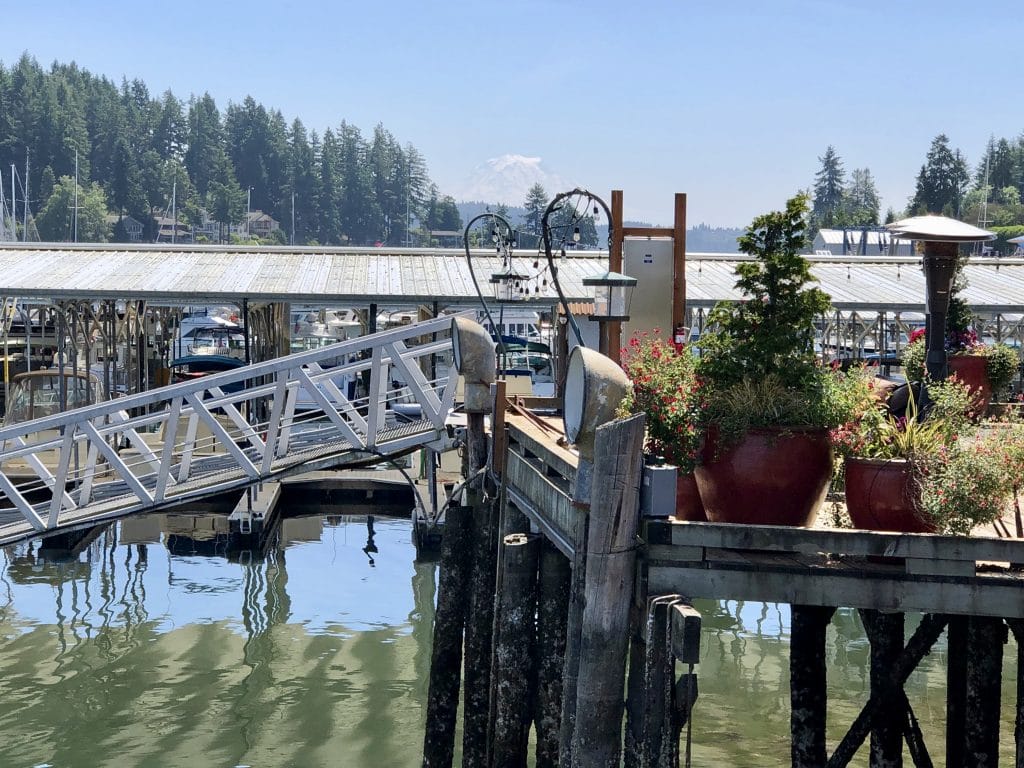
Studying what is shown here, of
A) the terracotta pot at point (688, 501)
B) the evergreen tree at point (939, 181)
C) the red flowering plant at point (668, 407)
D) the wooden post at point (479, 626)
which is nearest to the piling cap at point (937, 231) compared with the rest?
the red flowering plant at point (668, 407)

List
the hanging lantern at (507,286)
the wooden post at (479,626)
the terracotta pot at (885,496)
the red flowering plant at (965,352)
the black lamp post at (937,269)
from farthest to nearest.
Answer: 1. the hanging lantern at (507,286)
2. the red flowering plant at (965,352)
3. the wooden post at (479,626)
4. the black lamp post at (937,269)
5. the terracotta pot at (885,496)

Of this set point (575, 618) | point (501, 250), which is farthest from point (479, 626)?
point (501, 250)

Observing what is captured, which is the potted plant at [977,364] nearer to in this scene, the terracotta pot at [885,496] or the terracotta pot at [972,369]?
the terracotta pot at [972,369]

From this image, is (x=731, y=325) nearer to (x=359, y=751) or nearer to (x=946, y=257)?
(x=946, y=257)

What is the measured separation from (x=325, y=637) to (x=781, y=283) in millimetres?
12886

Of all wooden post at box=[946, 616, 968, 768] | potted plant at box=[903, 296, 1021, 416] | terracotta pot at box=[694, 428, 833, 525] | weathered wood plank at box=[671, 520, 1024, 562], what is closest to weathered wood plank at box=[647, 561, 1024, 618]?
weathered wood plank at box=[671, 520, 1024, 562]

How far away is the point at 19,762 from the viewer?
1512 centimetres

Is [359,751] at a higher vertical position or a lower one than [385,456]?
lower

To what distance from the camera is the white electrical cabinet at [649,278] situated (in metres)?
15.3

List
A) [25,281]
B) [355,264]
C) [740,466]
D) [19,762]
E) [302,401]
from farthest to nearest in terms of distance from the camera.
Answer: [302,401] < [355,264] < [25,281] < [19,762] < [740,466]

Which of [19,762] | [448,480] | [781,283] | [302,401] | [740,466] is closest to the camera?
[740,466]

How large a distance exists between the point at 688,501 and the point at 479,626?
176 inches

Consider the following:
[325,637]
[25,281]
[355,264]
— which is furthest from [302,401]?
[325,637]

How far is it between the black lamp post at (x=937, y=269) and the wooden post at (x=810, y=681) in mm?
2118
